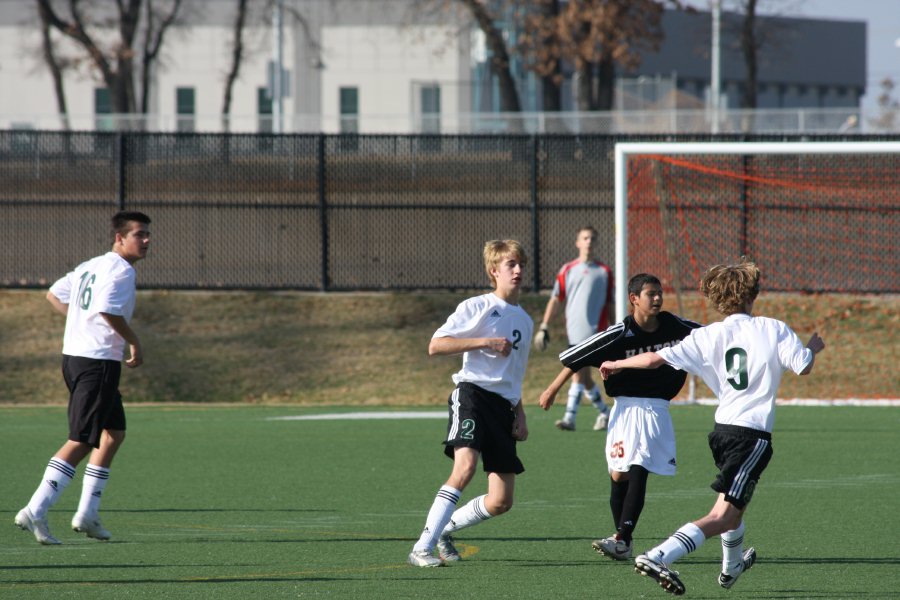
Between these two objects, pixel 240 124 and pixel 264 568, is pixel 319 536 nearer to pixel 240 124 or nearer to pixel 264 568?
pixel 264 568

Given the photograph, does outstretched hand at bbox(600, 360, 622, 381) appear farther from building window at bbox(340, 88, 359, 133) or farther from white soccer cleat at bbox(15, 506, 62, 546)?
building window at bbox(340, 88, 359, 133)

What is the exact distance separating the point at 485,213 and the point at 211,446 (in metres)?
9.49

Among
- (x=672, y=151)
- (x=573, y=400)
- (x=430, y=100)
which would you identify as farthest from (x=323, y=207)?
(x=430, y=100)

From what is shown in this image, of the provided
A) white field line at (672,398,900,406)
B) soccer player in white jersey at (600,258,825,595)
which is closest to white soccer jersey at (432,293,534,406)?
soccer player in white jersey at (600,258,825,595)

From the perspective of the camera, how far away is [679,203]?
20.4 m

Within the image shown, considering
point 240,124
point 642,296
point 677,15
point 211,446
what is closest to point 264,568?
point 642,296

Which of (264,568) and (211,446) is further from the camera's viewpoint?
(211,446)

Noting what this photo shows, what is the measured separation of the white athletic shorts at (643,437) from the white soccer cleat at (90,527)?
310cm

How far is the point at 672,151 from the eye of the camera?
1555 centimetres

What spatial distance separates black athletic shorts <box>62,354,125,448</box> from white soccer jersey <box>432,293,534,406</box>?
7.09ft

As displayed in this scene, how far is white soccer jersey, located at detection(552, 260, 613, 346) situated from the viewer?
44.8 feet

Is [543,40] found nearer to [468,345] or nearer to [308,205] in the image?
[308,205]

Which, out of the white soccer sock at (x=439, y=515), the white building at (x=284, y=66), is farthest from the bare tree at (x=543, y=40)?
the white soccer sock at (x=439, y=515)

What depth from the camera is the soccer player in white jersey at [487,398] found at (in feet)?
24.2
